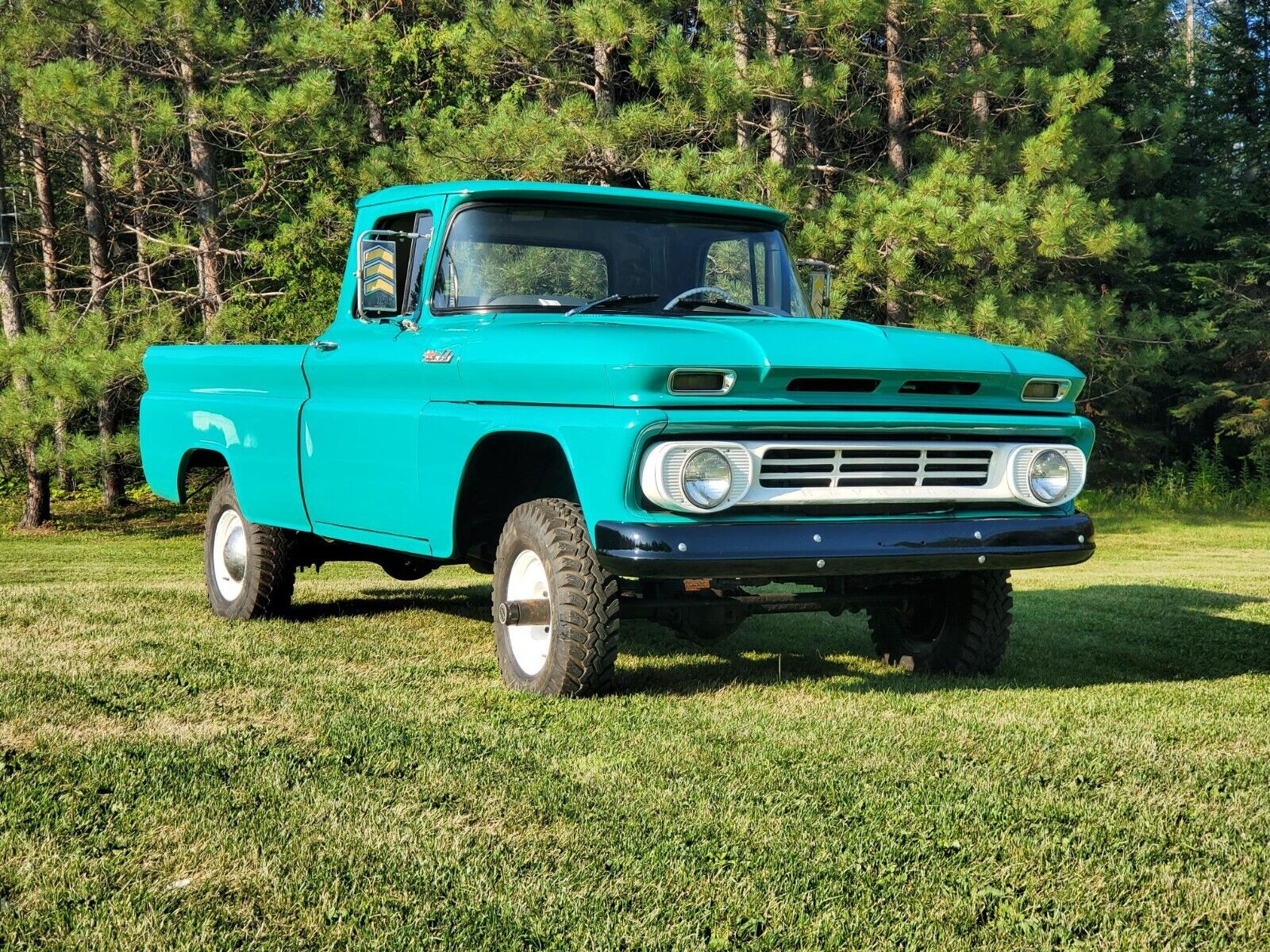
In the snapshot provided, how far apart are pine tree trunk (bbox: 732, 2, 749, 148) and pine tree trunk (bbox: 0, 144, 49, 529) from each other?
9.73 meters

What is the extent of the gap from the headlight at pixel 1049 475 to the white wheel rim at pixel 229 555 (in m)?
4.49

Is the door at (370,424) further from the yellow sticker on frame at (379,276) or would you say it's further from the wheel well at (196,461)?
the wheel well at (196,461)

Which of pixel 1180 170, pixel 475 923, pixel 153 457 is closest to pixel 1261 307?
pixel 1180 170

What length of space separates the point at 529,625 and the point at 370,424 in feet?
4.49

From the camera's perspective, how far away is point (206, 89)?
2050 centimetres

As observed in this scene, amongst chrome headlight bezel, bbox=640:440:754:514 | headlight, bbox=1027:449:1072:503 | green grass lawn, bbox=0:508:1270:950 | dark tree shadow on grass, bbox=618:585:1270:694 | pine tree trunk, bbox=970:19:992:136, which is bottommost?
dark tree shadow on grass, bbox=618:585:1270:694

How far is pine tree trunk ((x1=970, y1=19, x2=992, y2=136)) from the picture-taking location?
1928cm

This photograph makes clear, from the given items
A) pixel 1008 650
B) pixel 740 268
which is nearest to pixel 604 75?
pixel 740 268

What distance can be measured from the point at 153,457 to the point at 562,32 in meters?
10.9

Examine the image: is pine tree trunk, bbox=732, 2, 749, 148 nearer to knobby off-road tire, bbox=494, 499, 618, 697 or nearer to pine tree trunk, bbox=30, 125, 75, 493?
pine tree trunk, bbox=30, 125, 75, 493

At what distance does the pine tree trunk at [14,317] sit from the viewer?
2100cm

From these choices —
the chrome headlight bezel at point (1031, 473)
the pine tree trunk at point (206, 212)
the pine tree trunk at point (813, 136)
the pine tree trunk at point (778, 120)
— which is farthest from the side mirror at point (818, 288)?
the pine tree trunk at point (206, 212)

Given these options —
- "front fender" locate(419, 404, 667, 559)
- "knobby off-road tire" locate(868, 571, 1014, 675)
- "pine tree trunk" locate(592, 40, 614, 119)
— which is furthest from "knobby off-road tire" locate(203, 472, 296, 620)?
"pine tree trunk" locate(592, 40, 614, 119)

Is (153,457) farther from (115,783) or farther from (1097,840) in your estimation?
(1097,840)
